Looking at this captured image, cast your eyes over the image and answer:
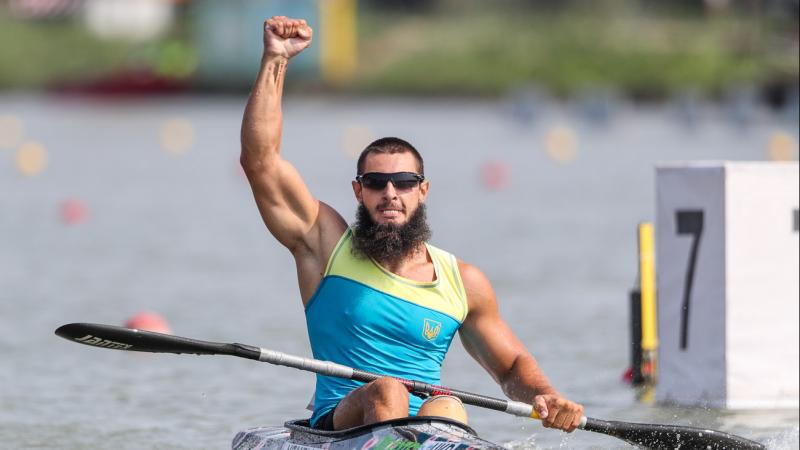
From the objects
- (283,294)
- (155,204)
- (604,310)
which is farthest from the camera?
(155,204)

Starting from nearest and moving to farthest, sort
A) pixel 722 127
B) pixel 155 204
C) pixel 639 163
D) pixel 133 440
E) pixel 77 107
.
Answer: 1. pixel 133 440
2. pixel 155 204
3. pixel 639 163
4. pixel 722 127
5. pixel 77 107

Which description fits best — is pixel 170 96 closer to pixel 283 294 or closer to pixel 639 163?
pixel 639 163

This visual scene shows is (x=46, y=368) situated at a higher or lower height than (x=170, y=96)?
lower

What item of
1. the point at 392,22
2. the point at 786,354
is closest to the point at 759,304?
the point at 786,354

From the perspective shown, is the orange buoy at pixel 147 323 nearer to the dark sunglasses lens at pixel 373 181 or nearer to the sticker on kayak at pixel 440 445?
the dark sunglasses lens at pixel 373 181

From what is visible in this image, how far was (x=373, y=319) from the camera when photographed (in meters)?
6.12

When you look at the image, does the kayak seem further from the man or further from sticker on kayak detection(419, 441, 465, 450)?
the man

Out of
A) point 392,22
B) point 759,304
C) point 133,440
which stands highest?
point 392,22

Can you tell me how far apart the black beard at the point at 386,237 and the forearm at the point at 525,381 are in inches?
26.1

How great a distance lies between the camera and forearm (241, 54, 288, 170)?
606 centimetres

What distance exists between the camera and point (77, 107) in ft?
161

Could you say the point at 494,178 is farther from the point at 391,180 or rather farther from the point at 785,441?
the point at 391,180

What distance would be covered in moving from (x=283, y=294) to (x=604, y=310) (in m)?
2.89

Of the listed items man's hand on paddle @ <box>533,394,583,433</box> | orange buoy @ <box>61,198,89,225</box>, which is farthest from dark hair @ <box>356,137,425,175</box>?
orange buoy @ <box>61,198,89,225</box>
